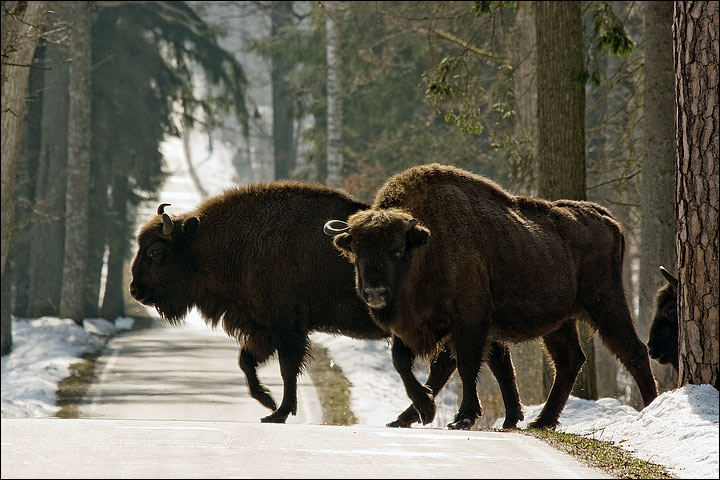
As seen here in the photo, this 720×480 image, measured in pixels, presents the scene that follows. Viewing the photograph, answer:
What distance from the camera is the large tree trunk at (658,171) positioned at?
13859 millimetres

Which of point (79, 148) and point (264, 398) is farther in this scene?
point (79, 148)

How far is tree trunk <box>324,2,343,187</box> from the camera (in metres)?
26.3

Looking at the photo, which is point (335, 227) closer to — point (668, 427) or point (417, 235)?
point (417, 235)

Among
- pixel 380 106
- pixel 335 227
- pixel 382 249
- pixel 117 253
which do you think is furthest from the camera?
pixel 117 253

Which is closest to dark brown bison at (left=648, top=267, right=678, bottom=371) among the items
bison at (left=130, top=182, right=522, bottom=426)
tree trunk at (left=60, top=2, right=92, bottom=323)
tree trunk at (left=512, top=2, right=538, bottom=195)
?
bison at (left=130, top=182, right=522, bottom=426)

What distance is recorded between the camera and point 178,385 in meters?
18.6

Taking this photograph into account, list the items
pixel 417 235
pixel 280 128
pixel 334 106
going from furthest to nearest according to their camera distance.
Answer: pixel 280 128, pixel 334 106, pixel 417 235

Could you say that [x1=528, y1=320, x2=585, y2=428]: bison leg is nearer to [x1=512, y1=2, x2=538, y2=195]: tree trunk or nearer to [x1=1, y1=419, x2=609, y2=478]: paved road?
[x1=1, y1=419, x2=609, y2=478]: paved road

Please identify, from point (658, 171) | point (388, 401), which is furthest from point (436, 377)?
point (388, 401)

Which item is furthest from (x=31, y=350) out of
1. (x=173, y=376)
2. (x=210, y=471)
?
(x=210, y=471)

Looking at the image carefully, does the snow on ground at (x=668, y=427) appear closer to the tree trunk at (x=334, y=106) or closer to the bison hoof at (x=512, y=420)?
the bison hoof at (x=512, y=420)

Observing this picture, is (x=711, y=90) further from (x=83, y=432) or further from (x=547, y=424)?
(x=83, y=432)

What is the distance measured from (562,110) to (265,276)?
16.4 feet

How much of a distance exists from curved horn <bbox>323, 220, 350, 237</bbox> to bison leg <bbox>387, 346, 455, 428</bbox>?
147 centimetres
